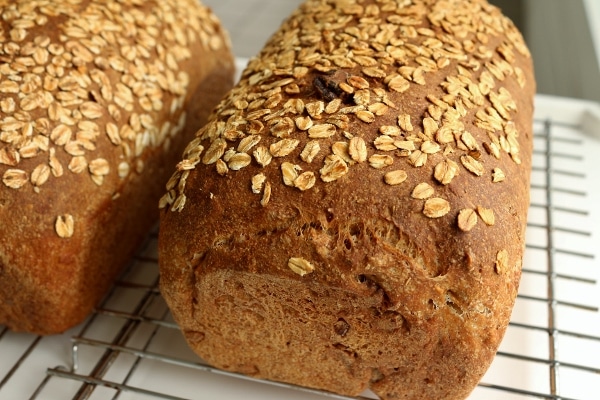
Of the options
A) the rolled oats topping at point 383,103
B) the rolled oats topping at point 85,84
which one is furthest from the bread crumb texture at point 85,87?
the rolled oats topping at point 383,103

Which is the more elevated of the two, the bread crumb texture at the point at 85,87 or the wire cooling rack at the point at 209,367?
the bread crumb texture at the point at 85,87

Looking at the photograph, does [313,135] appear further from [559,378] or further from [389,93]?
[559,378]

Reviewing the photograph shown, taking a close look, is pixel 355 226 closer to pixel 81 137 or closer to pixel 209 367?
pixel 209 367

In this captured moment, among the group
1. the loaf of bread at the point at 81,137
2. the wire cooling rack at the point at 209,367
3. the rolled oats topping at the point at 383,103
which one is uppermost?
the rolled oats topping at the point at 383,103

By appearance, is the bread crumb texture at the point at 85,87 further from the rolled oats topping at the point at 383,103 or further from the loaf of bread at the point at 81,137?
the rolled oats topping at the point at 383,103

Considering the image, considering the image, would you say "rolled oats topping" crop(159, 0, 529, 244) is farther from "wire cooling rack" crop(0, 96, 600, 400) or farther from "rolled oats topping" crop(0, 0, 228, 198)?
"wire cooling rack" crop(0, 96, 600, 400)

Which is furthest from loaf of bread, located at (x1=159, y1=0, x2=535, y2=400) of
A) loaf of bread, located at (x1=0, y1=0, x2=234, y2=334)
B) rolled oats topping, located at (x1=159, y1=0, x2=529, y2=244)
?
loaf of bread, located at (x1=0, y1=0, x2=234, y2=334)
